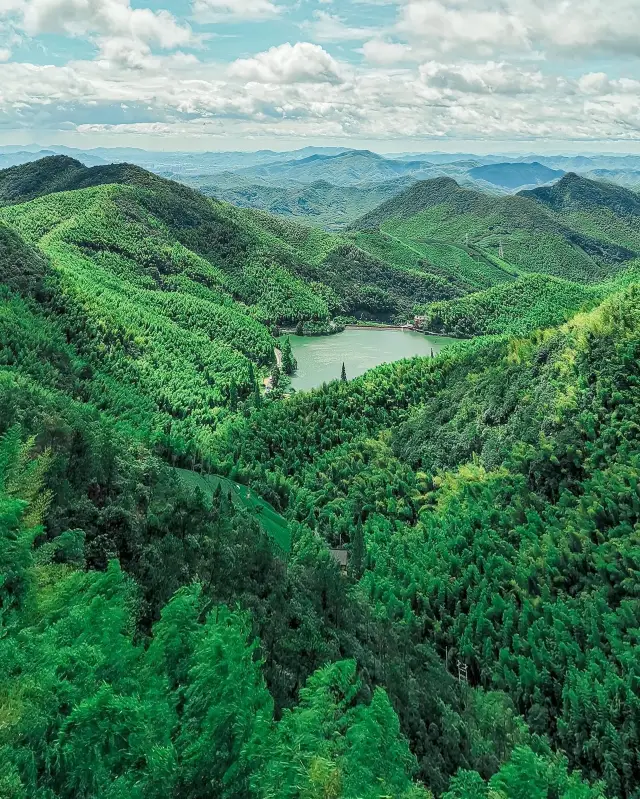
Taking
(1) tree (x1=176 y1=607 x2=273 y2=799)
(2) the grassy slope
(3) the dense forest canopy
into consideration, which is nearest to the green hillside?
(3) the dense forest canopy

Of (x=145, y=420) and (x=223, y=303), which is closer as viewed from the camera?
(x=145, y=420)

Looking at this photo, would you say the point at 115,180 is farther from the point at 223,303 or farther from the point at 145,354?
the point at 145,354

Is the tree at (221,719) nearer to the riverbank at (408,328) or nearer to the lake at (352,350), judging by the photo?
the lake at (352,350)

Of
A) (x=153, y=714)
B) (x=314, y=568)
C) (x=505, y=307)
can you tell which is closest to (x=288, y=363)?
(x=505, y=307)

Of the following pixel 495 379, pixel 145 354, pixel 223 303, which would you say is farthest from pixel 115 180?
pixel 495 379

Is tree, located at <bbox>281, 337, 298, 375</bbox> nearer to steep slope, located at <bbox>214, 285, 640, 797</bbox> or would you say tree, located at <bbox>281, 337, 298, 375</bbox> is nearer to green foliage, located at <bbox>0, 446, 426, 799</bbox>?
steep slope, located at <bbox>214, 285, 640, 797</bbox>

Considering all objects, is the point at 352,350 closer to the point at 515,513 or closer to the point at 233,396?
the point at 233,396
